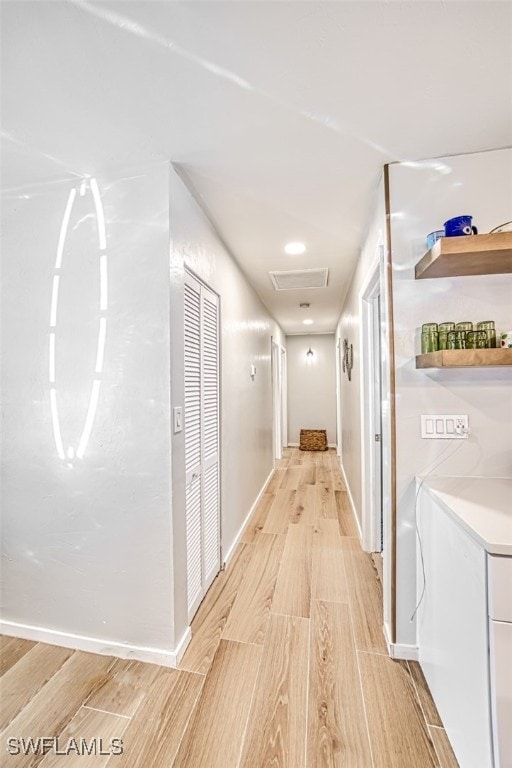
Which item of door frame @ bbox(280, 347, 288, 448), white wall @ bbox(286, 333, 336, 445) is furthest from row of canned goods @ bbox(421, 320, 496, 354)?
white wall @ bbox(286, 333, 336, 445)

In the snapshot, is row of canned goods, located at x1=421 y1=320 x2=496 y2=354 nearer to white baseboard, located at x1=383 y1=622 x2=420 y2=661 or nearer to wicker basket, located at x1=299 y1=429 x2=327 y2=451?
white baseboard, located at x1=383 y1=622 x2=420 y2=661

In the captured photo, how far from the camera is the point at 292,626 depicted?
1884mm

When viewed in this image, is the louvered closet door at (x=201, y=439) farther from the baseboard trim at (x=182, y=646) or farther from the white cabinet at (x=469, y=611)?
the white cabinet at (x=469, y=611)

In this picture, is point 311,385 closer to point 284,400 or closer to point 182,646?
point 284,400

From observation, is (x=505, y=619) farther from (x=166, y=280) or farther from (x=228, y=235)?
(x=228, y=235)

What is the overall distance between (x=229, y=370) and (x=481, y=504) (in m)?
1.86

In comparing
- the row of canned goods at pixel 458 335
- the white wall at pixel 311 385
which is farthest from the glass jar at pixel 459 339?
the white wall at pixel 311 385

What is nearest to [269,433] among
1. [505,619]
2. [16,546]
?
[16,546]

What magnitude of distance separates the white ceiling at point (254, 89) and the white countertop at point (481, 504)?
1.52 m

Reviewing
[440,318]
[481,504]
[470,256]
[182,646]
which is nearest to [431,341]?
[440,318]

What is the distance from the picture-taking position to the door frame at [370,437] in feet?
8.71

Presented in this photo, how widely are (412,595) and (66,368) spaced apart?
6.76 ft

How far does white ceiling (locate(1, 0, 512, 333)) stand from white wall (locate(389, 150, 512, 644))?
0.45 ft

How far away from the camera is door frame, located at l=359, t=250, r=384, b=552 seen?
2.65 m
